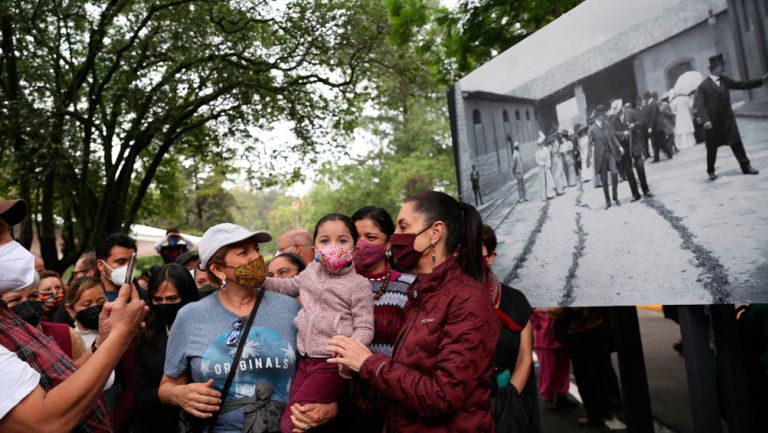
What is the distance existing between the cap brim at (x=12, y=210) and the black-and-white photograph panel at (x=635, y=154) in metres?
3.03

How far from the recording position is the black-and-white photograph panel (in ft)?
8.52

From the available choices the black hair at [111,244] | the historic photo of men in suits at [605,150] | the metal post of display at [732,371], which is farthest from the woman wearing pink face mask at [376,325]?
the black hair at [111,244]

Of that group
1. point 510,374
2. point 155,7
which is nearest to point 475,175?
point 510,374

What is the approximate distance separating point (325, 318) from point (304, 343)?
163 mm

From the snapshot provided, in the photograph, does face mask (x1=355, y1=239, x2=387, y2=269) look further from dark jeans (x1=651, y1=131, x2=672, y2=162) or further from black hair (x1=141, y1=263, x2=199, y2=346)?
dark jeans (x1=651, y1=131, x2=672, y2=162)

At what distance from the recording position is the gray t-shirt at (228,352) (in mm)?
2582

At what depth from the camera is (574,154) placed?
3.65 m

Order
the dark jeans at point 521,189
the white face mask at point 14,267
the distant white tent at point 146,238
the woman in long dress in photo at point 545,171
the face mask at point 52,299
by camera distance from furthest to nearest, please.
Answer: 1. the distant white tent at point 146,238
2. the face mask at point 52,299
3. the dark jeans at point 521,189
4. the woman in long dress in photo at point 545,171
5. the white face mask at point 14,267

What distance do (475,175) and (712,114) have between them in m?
2.20

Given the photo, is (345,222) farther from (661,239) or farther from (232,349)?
(661,239)

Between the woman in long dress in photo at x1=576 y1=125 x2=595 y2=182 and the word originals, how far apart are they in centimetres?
224

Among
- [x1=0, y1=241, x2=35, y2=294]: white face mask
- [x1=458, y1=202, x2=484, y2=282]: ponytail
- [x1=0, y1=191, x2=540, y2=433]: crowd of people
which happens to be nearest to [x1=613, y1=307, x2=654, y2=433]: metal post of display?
[x1=0, y1=191, x2=540, y2=433]: crowd of people

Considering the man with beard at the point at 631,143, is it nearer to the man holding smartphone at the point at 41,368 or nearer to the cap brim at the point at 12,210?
the man holding smartphone at the point at 41,368

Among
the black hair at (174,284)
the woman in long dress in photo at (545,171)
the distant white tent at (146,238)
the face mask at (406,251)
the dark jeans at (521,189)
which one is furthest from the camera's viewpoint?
the distant white tent at (146,238)
